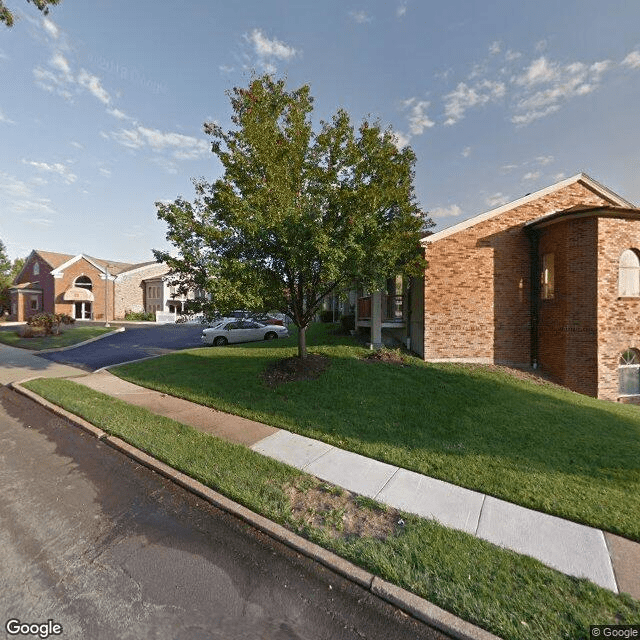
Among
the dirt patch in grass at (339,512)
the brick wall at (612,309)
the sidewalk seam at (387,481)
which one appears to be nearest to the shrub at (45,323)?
the dirt patch in grass at (339,512)

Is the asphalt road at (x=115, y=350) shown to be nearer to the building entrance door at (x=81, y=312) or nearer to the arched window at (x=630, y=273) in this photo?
the building entrance door at (x=81, y=312)

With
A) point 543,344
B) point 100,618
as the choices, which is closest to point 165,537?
point 100,618

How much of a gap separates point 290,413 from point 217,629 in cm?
448

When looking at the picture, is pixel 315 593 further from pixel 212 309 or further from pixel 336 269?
pixel 212 309

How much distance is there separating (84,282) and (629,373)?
4583 centimetres

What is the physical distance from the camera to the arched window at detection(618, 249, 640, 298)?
1037cm

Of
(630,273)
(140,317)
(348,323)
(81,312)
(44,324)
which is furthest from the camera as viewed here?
(140,317)

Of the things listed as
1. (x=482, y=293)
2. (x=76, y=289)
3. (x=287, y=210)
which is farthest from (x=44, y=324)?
(x=482, y=293)

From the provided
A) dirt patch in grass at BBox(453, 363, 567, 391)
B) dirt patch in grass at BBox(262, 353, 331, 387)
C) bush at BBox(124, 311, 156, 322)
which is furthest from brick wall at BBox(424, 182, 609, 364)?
bush at BBox(124, 311, 156, 322)

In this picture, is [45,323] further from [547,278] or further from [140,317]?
[547,278]

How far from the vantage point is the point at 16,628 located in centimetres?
246

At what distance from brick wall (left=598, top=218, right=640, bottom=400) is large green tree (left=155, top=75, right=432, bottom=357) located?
21.7ft

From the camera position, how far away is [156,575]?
2.93 m

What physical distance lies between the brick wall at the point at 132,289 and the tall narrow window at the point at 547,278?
3871 cm
